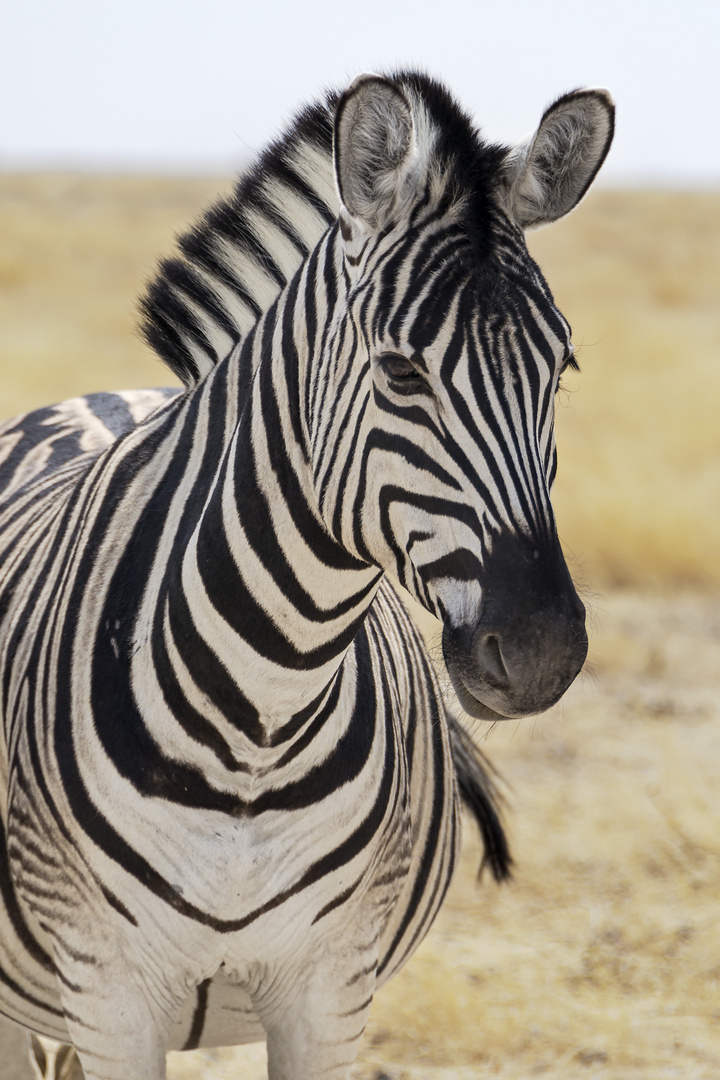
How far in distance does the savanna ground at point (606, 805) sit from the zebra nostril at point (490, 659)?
12.9 inches

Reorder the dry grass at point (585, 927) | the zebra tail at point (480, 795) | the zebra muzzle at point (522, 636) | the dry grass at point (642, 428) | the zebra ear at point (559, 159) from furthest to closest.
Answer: the dry grass at point (642, 428)
the dry grass at point (585, 927)
the zebra tail at point (480, 795)
the zebra ear at point (559, 159)
the zebra muzzle at point (522, 636)

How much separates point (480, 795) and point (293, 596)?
175 centimetres

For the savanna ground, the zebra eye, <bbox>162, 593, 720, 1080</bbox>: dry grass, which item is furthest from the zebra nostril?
<bbox>162, 593, 720, 1080</bbox>: dry grass

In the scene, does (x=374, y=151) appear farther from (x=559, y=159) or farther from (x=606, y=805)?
(x=606, y=805)

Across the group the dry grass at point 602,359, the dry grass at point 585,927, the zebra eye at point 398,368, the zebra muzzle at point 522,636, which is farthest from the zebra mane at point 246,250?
the dry grass at point 585,927

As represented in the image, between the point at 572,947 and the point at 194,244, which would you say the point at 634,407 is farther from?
the point at 194,244

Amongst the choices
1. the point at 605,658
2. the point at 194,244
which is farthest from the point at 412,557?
the point at 605,658

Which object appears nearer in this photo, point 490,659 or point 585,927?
point 490,659

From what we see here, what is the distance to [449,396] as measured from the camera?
5.58ft

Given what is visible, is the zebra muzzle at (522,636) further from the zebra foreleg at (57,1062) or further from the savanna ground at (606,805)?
the zebra foreleg at (57,1062)

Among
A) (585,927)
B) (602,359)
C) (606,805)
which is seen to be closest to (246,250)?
(585,927)

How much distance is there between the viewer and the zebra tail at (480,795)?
3.44m

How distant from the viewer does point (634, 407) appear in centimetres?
1167

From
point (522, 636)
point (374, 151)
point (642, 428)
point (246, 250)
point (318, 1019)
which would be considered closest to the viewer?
point (522, 636)
